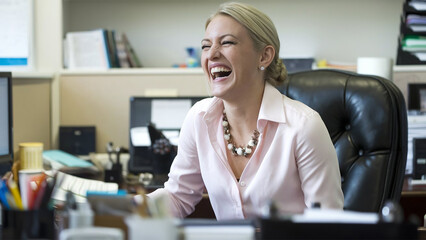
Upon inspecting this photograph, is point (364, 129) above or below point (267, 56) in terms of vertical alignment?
below

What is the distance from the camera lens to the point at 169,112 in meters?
2.90

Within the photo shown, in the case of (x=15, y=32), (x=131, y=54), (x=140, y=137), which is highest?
(x=15, y=32)

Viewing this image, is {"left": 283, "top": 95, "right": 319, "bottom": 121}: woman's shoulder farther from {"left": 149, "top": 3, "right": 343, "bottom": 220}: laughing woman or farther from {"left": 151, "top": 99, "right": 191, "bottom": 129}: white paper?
{"left": 151, "top": 99, "right": 191, "bottom": 129}: white paper

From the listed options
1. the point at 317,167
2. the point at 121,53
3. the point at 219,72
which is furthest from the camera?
the point at 121,53

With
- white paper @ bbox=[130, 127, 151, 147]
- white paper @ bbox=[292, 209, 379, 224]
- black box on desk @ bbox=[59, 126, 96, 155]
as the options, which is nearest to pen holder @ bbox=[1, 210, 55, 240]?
white paper @ bbox=[292, 209, 379, 224]

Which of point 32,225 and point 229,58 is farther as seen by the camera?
point 229,58

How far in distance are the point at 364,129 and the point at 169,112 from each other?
4.08ft

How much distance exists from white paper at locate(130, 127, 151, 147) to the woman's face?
1.05 metres

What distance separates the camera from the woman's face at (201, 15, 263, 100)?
1.71m

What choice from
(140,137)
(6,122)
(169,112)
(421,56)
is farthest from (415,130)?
(6,122)

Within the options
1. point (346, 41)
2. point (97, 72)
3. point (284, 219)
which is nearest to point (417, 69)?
point (346, 41)

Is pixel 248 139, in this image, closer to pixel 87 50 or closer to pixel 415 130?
pixel 415 130

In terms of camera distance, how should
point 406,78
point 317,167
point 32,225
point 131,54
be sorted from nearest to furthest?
1. point 32,225
2. point 317,167
3. point 406,78
4. point 131,54

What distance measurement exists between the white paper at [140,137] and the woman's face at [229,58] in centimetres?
105
